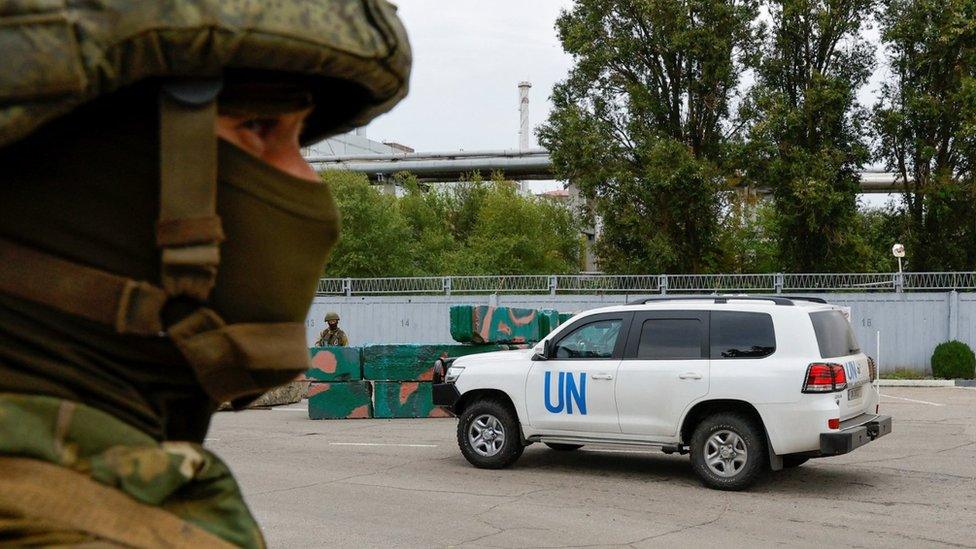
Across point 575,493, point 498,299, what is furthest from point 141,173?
point 498,299

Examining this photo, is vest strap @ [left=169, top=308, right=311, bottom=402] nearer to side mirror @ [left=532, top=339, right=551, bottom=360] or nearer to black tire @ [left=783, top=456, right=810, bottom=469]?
side mirror @ [left=532, top=339, right=551, bottom=360]

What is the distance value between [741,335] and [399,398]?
8.15 m

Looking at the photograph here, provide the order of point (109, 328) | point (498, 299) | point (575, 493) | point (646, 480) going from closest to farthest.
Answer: point (109, 328)
point (575, 493)
point (646, 480)
point (498, 299)

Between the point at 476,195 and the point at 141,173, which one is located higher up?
the point at 476,195

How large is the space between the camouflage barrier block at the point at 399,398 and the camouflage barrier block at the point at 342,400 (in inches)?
6.4

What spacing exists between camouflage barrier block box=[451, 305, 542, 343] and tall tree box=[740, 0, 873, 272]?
14.8 meters

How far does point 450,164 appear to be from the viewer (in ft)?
175

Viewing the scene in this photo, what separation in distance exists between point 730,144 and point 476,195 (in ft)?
78.1

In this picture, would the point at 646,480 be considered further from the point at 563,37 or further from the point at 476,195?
the point at 476,195

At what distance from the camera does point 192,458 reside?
173 cm

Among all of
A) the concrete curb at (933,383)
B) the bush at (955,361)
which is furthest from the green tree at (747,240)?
the concrete curb at (933,383)

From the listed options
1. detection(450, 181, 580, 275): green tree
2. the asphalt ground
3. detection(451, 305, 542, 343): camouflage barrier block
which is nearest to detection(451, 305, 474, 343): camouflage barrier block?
detection(451, 305, 542, 343): camouflage barrier block

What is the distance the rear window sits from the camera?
10281 mm

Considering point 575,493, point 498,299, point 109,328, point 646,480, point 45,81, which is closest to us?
point 45,81
